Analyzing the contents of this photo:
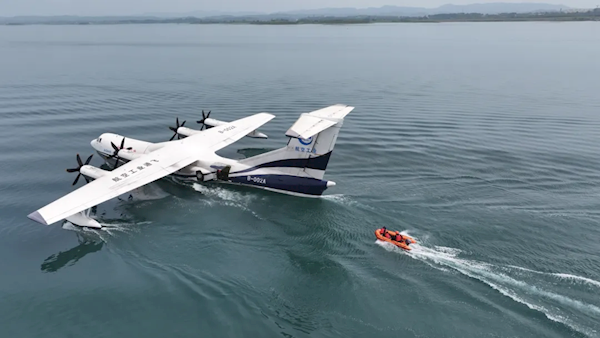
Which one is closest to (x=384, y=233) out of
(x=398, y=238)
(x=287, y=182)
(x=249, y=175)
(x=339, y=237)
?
(x=398, y=238)

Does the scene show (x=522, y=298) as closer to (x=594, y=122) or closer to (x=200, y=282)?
(x=200, y=282)

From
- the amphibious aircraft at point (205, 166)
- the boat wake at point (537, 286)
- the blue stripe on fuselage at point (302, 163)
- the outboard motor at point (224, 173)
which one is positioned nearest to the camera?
the boat wake at point (537, 286)

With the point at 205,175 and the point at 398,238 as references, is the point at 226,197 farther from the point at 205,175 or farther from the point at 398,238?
the point at 398,238

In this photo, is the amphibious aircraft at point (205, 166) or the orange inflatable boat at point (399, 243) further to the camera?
the amphibious aircraft at point (205, 166)

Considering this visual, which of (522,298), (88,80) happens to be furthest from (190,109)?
(522,298)

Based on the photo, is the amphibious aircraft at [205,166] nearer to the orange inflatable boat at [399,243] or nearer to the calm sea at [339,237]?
the calm sea at [339,237]

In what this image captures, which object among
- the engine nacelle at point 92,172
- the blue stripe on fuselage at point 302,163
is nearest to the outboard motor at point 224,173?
the blue stripe on fuselage at point 302,163

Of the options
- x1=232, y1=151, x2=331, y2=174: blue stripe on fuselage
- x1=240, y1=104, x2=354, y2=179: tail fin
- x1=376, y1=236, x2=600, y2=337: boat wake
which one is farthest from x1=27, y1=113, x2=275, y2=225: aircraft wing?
x1=376, y1=236, x2=600, y2=337: boat wake
